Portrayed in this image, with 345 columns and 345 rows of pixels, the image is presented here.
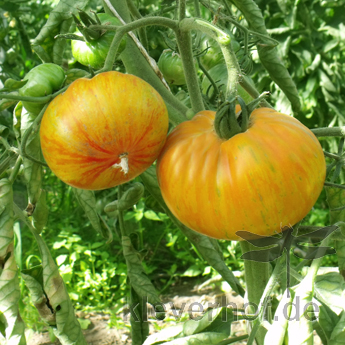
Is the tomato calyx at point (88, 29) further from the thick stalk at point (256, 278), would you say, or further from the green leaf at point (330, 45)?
the green leaf at point (330, 45)

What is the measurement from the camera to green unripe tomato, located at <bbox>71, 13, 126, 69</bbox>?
0.60m

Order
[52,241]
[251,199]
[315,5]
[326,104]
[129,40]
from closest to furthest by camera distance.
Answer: [251,199]
[129,40]
[52,241]
[315,5]
[326,104]

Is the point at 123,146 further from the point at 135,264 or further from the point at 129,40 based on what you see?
the point at 135,264

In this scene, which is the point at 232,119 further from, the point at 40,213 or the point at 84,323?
the point at 84,323

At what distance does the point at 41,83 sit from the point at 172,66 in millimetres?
323

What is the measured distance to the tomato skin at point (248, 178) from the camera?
47 cm

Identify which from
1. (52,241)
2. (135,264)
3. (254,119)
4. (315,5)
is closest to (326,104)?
(315,5)

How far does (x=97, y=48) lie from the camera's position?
1.98ft

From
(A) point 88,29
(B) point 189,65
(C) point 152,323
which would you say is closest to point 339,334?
(B) point 189,65

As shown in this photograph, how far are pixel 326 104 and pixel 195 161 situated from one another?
2.04 m

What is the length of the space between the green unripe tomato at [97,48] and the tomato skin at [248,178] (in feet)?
0.65

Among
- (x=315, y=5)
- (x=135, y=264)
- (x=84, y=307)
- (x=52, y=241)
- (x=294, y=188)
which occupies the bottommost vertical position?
(x=84, y=307)

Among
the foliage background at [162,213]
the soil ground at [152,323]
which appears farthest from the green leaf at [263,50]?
the foliage background at [162,213]

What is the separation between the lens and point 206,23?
0.50 meters
